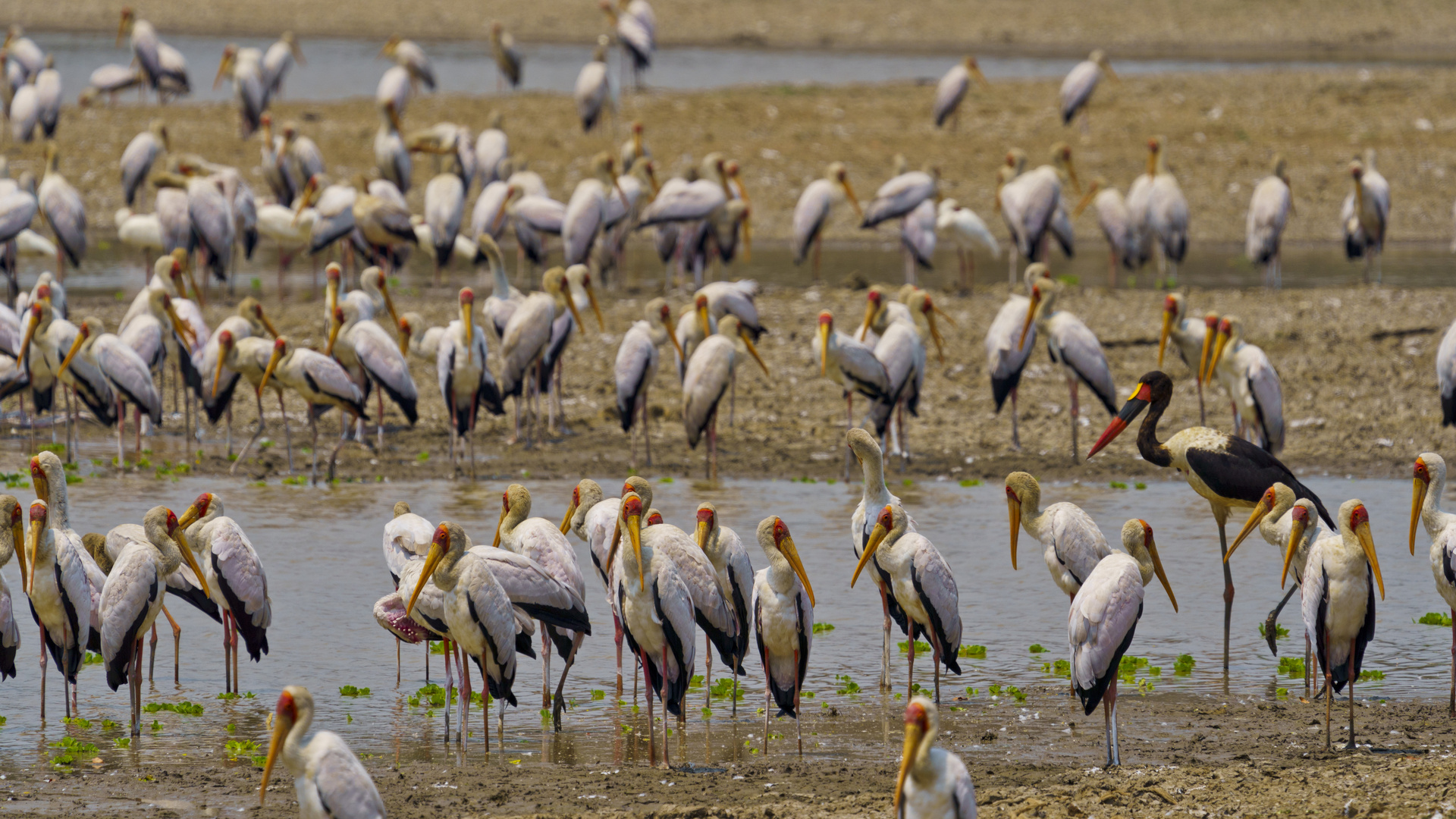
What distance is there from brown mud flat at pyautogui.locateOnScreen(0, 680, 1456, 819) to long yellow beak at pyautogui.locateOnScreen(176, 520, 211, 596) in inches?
34.4

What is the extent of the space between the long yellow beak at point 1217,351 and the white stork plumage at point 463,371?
5.15m

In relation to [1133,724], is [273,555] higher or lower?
higher

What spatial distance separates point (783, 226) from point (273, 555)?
12873 millimetres

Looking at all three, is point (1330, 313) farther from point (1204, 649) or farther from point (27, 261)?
point (27, 261)

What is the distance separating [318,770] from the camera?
536 centimetres

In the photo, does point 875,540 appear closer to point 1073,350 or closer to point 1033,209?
point 1073,350

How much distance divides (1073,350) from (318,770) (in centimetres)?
871

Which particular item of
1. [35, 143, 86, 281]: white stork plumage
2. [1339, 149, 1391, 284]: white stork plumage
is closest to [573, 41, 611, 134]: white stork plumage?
[35, 143, 86, 281]: white stork plumage

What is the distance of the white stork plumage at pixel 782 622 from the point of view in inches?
287

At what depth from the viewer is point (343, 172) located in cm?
2403

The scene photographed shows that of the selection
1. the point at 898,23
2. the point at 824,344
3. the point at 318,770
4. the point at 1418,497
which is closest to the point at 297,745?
the point at 318,770

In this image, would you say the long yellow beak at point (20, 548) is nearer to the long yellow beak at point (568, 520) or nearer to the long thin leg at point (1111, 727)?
the long yellow beak at point (568, 520)

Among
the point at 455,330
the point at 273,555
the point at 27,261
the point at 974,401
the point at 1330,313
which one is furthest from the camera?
the point at 27,261

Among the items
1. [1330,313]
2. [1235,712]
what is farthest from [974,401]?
[1235,712]
